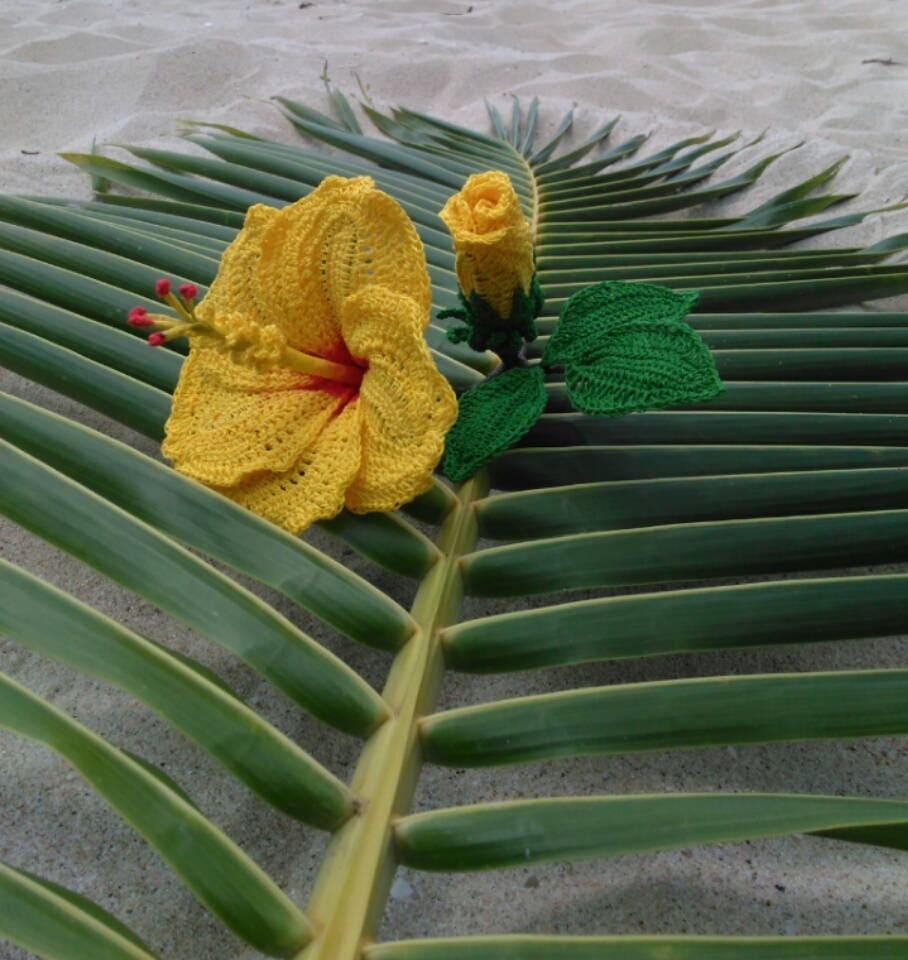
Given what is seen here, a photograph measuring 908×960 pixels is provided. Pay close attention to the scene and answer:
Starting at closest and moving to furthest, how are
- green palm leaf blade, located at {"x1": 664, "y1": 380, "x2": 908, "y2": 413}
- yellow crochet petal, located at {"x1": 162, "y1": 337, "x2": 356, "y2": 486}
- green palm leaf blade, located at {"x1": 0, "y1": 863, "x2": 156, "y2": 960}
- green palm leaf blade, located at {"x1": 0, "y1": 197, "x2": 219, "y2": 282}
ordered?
green palm leaf blade, located at {"x1": 0, "y1": 863, "x2": 156, "y2": 960} → yellow crochet petal, located at {"x1": 162, "y1": 337, "x2": 356, "y2": 486} → green palm leaf blade, located at {"x1": 664, "y1": 380, "x2": 908, "y2": 413} → green palm leaf blade, located at {"x1": 0, "y1": 197, "x2": 219, "y2": 282}

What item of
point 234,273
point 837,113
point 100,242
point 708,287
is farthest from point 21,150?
point 837,113

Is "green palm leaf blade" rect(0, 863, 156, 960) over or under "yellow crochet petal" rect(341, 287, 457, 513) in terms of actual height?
under

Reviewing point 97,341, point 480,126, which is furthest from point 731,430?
point 480,126

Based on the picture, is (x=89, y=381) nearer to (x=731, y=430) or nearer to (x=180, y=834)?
(x=180, y=834)

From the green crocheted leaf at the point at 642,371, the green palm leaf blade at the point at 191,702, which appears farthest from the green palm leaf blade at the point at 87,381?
the green crocheted leaf at the point at 642,371

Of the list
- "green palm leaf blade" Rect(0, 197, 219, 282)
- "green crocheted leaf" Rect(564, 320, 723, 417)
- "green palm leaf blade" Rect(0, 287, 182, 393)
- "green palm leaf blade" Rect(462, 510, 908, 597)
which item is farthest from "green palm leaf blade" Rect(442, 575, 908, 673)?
"green palm leaf blade" Rect(0, 197, 219, 282)

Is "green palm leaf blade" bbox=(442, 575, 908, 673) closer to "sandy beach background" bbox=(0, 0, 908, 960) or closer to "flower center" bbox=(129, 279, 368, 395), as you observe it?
"sandy beach background" bbox=(0, 0, 908, 960)
